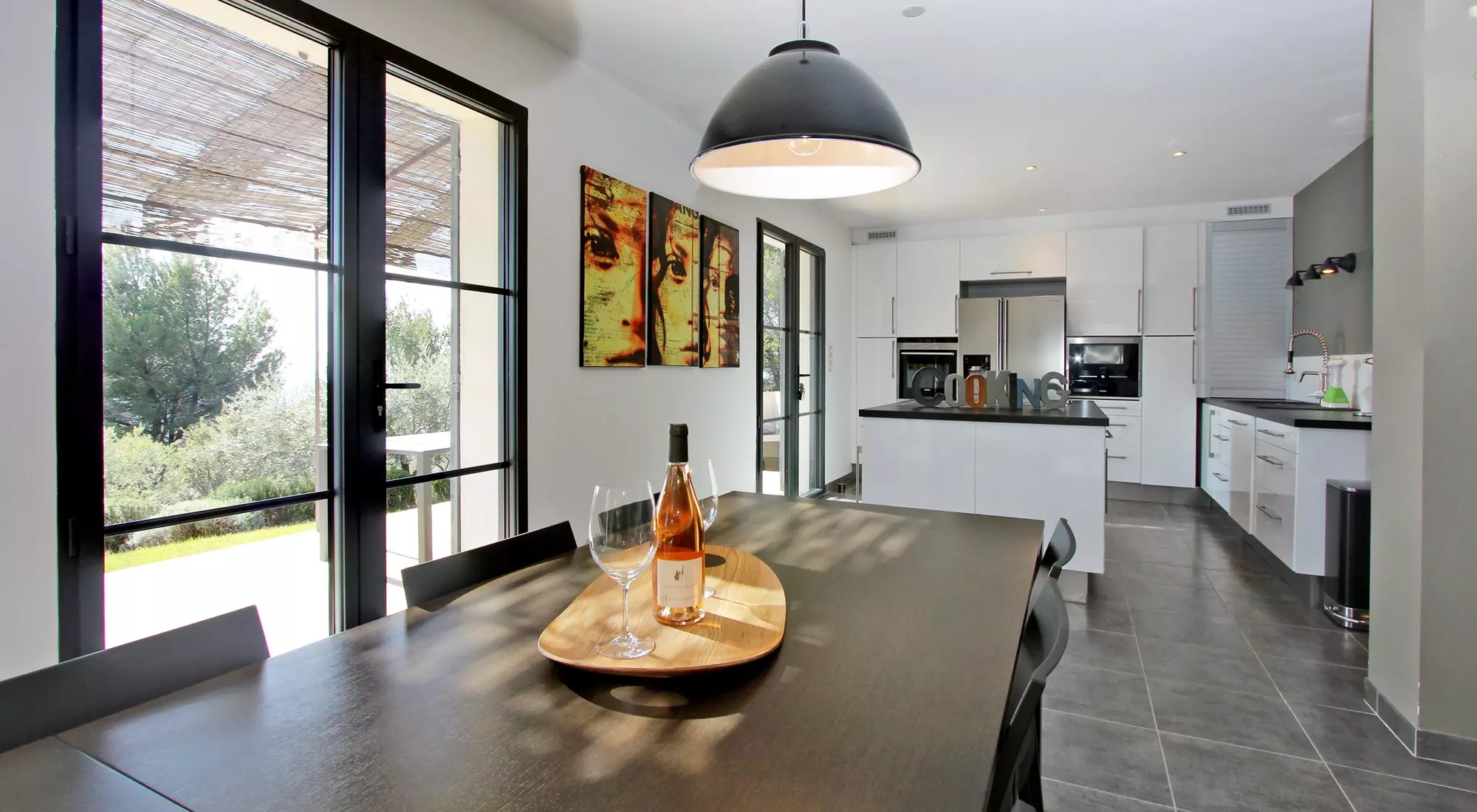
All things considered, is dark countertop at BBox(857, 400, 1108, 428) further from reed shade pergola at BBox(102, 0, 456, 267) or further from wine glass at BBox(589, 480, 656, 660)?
wine glass at BBox(589, 480, 656, 660)

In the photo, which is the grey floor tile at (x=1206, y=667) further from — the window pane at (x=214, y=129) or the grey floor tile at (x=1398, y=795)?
the window pane at (x=214, y=129)

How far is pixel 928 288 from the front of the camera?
6809mm

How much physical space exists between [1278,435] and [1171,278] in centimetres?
267

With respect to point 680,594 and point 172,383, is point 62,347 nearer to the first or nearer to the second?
point 172,383

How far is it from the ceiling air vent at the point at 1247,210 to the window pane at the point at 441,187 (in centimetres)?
592

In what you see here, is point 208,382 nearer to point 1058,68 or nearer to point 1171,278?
point 1058,68

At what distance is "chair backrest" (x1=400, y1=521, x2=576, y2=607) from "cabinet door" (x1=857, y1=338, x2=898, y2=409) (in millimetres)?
5539

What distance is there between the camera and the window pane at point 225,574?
1.77 m

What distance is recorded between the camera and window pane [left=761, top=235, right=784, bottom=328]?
523cm

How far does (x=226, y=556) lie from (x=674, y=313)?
239 centimetres

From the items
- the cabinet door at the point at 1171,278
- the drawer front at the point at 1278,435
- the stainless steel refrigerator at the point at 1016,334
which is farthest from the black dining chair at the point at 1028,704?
the cabinet door at the point at 1171,278

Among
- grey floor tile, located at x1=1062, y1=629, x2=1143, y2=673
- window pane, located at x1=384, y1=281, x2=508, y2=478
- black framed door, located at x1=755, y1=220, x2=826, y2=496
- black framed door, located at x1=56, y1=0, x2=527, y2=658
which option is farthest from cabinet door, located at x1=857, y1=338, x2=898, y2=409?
black framed door, located at x1=56, y1=0, x2=527, y2=658

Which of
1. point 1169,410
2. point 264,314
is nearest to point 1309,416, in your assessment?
point 1169,410

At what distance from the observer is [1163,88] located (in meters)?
3.53
